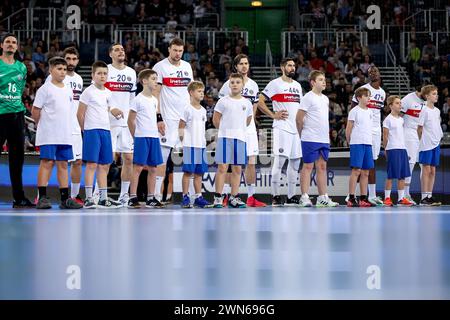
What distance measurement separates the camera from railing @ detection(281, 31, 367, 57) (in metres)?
22.8

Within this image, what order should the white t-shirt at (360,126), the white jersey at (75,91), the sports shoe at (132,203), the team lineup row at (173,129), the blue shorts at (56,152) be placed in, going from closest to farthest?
1. the blue shorts at (56,152)
2. the team lineup row at (173,129)
3. the sports shoe at (132,203)
4. the white jersey at (75,91)
5. the white t-shirt at (360,126)

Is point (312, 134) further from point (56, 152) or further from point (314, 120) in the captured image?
point (56, 152)

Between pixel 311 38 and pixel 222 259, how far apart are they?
2016 cm

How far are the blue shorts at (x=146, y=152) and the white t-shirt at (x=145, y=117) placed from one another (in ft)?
0.25

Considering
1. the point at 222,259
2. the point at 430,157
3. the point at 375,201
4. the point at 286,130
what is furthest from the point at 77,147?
the point at 222,259

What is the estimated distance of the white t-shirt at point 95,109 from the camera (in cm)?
1002

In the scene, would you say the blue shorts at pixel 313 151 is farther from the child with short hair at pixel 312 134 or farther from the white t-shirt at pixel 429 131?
the white t-shirt at pixel 429 131

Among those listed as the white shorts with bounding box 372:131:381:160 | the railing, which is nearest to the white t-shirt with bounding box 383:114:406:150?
the white shorts with bounding box 372:131:381:160

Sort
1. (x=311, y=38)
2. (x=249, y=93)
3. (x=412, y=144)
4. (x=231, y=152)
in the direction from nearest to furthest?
(x=231, y=152) → (x=249, y=93) → (x=412, y=144) → (x=311, y=38)

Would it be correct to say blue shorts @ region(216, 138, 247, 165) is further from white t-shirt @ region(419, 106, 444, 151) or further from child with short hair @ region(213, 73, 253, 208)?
white t-shirt @ region(419, 106, 444, 151)

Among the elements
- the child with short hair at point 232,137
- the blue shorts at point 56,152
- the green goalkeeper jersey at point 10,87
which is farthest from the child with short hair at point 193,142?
the green goalkeeper jersey at point 10,87

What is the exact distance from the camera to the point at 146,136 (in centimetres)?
1051
